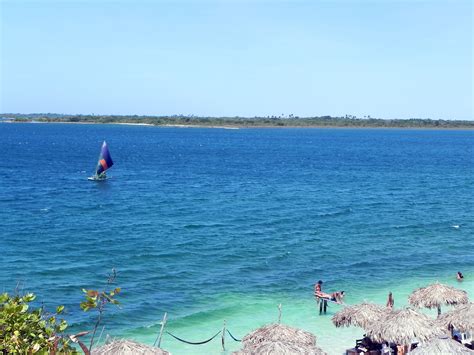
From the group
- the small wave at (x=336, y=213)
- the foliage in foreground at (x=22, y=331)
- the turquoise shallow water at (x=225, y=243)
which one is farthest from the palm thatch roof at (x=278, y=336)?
the small wave at (x=336, y=213)

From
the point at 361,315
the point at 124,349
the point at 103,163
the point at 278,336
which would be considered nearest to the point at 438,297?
the point at 361,315

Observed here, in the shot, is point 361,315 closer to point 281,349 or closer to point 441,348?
point 441,348

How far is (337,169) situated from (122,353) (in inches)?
2694

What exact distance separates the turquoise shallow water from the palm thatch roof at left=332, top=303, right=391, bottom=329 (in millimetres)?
1470

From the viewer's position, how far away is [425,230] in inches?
1561

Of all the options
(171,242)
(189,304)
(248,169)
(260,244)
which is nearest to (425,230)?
(260,244)

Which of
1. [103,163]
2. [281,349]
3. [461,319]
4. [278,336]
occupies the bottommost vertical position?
[103,163]

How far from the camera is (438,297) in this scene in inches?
767

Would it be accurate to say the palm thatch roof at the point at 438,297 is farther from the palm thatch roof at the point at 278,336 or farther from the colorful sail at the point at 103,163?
the colorful sail at the point at 103,163

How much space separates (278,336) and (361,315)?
3884mm

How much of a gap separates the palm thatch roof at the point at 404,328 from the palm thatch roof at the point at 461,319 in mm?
642

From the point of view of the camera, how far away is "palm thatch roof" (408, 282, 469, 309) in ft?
63.8

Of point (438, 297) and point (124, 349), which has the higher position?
point (124, 349)

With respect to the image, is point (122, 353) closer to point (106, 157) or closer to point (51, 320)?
point (51, 320)
